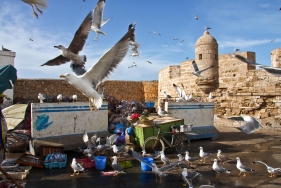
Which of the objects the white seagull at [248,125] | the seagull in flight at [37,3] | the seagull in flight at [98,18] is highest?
the seagull in flight at [98,18]

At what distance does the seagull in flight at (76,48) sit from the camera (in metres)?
5.83

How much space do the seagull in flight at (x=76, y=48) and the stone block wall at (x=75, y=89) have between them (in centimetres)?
1147

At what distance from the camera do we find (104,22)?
Answer: 6.93m

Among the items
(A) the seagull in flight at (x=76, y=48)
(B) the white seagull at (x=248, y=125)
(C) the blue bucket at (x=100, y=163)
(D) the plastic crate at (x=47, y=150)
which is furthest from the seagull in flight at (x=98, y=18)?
(B) the white seagull at (x=248, y=125)

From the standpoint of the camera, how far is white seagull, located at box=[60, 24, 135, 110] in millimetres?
4729

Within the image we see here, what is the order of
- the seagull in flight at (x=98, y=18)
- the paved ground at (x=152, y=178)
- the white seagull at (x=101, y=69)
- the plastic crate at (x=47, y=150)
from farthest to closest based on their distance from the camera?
the plastic crate at (x=47, y=150), the seagull in flight at (x=98, y=18), the paved ground at (x=152, y=178), the white seagull at (x=101, y=69)

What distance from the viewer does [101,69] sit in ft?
16.5

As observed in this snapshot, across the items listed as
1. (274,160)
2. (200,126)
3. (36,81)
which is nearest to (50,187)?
(274,160)

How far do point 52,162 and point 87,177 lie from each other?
4.15 feet

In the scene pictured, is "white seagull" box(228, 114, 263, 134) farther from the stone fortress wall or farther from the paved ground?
the stone fortress wall

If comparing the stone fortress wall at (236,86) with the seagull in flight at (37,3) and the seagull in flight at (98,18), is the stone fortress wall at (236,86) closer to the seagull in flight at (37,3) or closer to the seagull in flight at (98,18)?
the seagull in flight at (98,18)

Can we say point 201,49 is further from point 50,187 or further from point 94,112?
point 50,187

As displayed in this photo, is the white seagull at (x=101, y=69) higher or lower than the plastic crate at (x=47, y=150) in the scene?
higher

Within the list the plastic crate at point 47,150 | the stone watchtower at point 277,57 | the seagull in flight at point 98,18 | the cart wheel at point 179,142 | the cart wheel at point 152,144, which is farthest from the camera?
the stone watchtower at point 277,57
